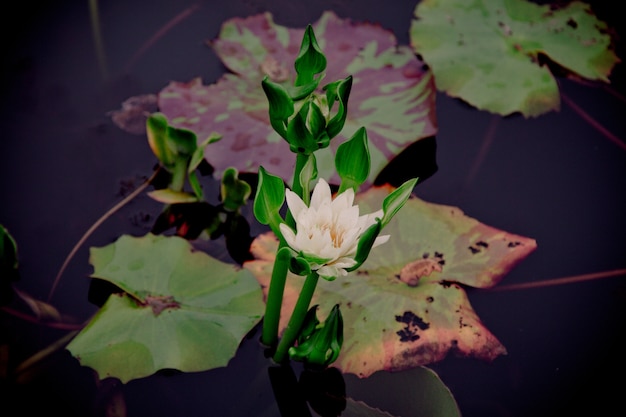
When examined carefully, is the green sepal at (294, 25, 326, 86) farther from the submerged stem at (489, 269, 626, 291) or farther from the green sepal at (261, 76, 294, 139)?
the submerged stem at (489, 269, 626, 291)

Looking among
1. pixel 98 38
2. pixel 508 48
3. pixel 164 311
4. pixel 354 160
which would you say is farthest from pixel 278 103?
pixel 98 38

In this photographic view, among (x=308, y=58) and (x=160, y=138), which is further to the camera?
(x=160, y=138)

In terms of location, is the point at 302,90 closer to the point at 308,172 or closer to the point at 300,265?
the point at 308,172

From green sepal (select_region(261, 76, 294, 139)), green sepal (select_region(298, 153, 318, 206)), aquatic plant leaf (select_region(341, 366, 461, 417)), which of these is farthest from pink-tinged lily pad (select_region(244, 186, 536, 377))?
green sepal (select_region(261, 76, 294, 139))

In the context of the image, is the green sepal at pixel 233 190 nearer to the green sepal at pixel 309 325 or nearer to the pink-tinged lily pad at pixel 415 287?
the pink-tinged lily pad at pixel 415 287

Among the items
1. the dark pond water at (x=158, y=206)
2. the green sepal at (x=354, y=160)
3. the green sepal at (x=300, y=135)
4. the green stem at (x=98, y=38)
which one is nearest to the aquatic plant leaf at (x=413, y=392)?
the dark pond water at (x=158, y=206)
